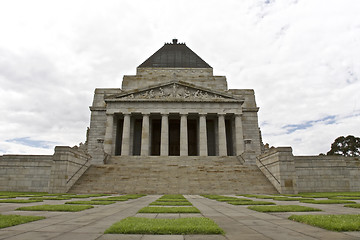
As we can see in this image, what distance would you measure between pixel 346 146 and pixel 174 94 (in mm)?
59828

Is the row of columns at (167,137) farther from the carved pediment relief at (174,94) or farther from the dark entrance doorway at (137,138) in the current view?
the dark entrance doorway at (137,138)

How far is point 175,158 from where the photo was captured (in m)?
35.1

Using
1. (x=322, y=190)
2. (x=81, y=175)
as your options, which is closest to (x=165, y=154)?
(x=81, y=175)

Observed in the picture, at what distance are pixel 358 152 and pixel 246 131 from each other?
155ft

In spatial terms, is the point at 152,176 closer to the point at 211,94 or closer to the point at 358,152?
the point at 211,94

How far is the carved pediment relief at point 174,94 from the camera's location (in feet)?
137

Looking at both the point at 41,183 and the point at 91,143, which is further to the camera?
the point at 91,143

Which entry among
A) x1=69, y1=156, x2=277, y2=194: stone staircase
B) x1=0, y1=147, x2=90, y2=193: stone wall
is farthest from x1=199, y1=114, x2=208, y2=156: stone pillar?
x1=0, y1=147, x2=90, y2=193: stone wall

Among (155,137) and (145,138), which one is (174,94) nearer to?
(145,138)

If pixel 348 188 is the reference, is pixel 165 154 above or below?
above

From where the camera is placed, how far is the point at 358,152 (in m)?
70.9

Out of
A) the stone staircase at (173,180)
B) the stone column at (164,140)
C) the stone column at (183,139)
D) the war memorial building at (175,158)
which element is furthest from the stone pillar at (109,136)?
the stone staircase at (173,180)

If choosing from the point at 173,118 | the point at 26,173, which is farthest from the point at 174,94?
the point at 26,173

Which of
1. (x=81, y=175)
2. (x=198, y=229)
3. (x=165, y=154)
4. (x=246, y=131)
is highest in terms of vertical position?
(x=246, y=131)
